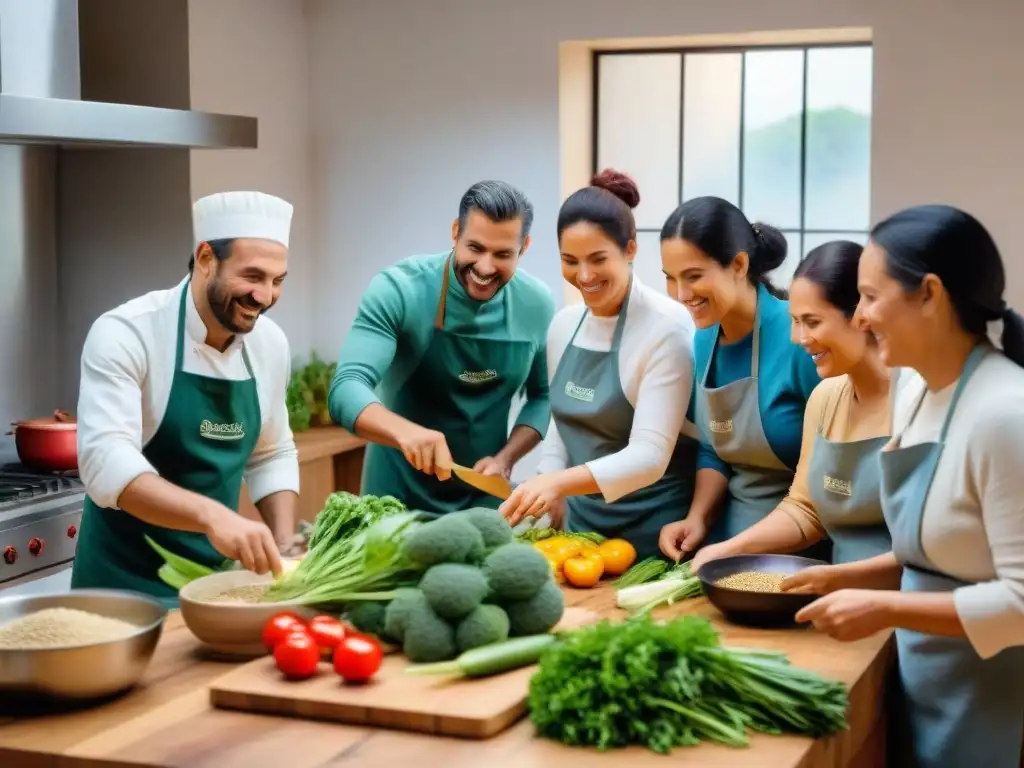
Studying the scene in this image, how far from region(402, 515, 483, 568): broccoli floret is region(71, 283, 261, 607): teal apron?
0.86m

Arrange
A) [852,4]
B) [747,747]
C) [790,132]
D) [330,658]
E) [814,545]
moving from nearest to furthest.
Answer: [747,747]
[330,658]
[814,545]
[852,4]
[790,132]

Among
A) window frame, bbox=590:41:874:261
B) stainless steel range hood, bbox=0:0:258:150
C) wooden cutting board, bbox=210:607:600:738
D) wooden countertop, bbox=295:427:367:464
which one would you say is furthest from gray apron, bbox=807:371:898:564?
window frame, bbox=590:41:874:261

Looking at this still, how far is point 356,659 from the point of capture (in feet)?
6.82

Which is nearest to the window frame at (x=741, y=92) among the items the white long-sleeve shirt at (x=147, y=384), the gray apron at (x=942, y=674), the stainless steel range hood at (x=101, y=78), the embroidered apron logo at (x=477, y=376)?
the stainless steel range hood at (x=101, y=78)

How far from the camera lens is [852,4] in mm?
4715

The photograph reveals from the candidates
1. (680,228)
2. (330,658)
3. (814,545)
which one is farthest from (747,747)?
(680,228)

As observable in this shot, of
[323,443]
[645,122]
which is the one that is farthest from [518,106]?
[323,443]

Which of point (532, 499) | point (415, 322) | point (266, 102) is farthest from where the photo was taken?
point (266, 102)

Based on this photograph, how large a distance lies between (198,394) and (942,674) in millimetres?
1624

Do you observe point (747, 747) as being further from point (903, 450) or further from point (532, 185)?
point (532, 185)

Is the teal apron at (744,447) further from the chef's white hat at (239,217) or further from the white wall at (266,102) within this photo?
the white wall at (266,102)

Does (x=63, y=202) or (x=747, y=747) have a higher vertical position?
(x=63, y=202)

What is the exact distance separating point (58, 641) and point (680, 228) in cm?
154

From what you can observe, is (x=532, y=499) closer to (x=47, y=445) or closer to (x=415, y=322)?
(x=415, y=322)
